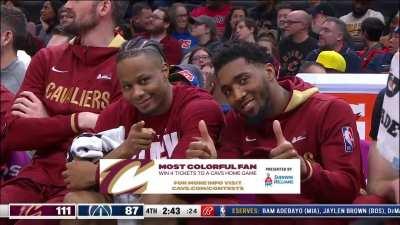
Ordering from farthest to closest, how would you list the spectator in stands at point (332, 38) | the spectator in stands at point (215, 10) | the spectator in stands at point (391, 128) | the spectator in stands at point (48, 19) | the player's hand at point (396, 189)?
the spectator in stands at point (215, 10), the spectator in stands at point (48, 19), the spectator in stands at point (332, 38), the player's hand at point (396, 189), the spectator in stands at point (391, 128)

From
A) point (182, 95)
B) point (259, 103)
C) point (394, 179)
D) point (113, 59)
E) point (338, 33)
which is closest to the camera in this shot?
point (394, 179)

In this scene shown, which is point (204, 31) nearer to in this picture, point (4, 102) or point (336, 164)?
point (4, 102)

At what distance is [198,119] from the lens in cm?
416

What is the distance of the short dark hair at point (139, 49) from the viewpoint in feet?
14.0

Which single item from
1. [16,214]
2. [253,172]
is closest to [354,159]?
[253,172]

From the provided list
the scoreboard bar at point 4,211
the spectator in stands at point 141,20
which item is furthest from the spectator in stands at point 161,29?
the scoreboard bar at point 4,211

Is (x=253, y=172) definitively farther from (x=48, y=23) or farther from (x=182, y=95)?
(x=48, y=23)

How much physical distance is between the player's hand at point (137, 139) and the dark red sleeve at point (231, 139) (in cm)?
38

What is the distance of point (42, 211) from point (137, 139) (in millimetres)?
479

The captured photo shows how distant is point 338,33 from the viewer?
8344 millimetres

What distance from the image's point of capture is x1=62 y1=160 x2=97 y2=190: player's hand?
385cm

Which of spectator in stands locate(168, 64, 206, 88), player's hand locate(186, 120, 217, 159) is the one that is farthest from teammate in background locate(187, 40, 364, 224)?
spectator in stands locate(168, 64, 206, 88)

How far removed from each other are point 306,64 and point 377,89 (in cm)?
169

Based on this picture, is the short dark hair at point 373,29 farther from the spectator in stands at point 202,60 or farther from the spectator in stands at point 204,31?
the spectator in stands at point 202,60
